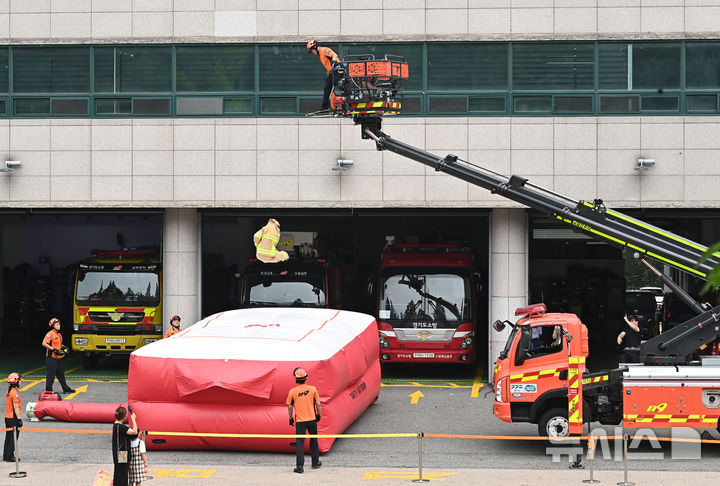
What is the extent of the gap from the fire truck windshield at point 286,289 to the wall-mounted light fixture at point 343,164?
3.03m

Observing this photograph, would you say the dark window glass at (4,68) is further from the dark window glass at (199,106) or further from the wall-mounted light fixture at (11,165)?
the dark window glass at (199,106)

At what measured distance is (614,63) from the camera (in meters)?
22.7

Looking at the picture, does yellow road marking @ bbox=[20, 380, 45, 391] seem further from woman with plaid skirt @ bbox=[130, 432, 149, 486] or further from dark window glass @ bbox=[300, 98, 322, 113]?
woman with plaid skirt @ bbox=[130, 432, 149, 486]

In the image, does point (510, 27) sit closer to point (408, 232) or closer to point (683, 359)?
point (683, 359)

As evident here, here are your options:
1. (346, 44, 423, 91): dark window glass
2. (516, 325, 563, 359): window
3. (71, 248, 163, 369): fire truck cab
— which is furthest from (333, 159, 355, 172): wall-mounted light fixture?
(516, 325, 563, 359): window

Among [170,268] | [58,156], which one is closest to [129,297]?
[170,268]

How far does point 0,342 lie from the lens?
100ft

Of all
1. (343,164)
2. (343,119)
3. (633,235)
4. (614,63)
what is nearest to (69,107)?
(343,119)

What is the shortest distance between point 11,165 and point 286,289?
23.3ft

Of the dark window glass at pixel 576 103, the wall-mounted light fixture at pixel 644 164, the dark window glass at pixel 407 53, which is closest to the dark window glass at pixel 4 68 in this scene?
the dark window glass at pixel 407 53

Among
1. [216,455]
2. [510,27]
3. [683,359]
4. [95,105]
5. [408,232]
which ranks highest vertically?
[510,27]

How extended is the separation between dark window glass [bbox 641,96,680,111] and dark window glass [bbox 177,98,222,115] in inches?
384

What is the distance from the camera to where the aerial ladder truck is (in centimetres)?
1496

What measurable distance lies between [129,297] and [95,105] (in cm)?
479
